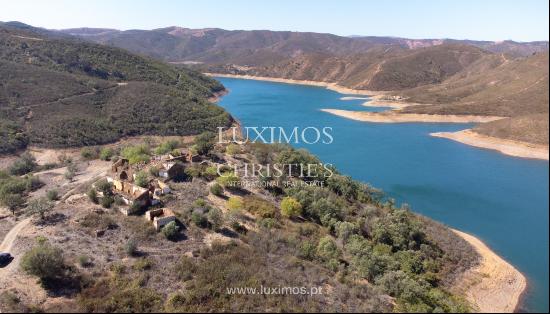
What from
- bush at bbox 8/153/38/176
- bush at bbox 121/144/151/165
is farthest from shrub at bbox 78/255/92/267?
bush at bbox 8/153/38/176

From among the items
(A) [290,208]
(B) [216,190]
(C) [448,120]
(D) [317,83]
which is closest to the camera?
(A) [290,208]

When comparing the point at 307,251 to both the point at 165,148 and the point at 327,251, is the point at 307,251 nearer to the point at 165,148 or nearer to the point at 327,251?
the point at 327,251

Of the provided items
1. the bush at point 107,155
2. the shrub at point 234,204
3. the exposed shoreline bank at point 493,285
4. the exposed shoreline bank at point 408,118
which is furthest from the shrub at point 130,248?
the exposed shoreline bank at point 408,118

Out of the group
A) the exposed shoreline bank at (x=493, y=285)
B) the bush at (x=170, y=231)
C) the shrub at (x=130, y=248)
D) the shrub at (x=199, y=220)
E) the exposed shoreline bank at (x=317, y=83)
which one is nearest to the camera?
the shrub at (x=130, y=248)

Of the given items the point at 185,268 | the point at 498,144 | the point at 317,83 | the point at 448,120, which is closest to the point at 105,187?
the point at 185,268

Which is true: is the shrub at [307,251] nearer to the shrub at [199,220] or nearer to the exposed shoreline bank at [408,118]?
the shrub at [199,220]
